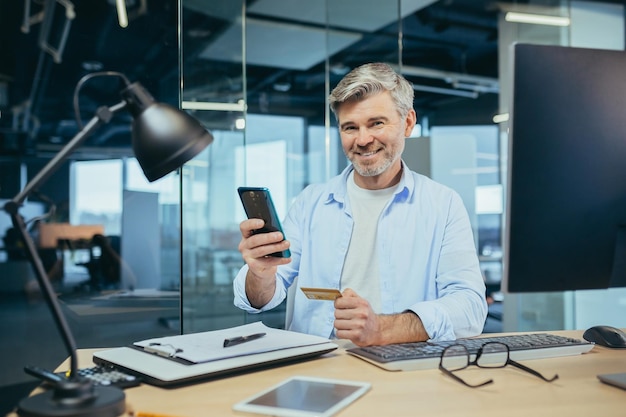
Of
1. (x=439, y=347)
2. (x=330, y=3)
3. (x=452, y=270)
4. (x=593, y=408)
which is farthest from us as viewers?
(x=330, y=3)

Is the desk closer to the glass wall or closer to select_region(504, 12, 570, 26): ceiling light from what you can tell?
the glass wall

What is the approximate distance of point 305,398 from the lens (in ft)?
2.92

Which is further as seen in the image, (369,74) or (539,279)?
(369,74)

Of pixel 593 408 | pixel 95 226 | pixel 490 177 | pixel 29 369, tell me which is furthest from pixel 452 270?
pixel 490 177

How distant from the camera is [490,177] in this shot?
8.20 meters

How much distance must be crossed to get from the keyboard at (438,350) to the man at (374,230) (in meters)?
0.36

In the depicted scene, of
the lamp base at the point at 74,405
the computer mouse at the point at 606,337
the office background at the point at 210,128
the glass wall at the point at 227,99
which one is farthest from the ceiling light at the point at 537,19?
the lamp base at the point at 74,405

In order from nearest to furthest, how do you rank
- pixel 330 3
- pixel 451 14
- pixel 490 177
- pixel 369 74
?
pixel 369 74
pixel 330 3
pixel 451 14
pixel 490 177

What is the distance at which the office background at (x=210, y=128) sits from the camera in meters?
2.99

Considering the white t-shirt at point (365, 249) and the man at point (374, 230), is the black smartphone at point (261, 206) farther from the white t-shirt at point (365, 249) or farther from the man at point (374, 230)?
the white t-shirt at point (365, 249)

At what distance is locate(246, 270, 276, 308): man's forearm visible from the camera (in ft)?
5.18

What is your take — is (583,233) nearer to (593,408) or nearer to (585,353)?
(593,408)

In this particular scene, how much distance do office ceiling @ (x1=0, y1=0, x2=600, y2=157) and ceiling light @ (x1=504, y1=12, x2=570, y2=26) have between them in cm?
17

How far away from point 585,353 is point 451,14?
18.3ft
